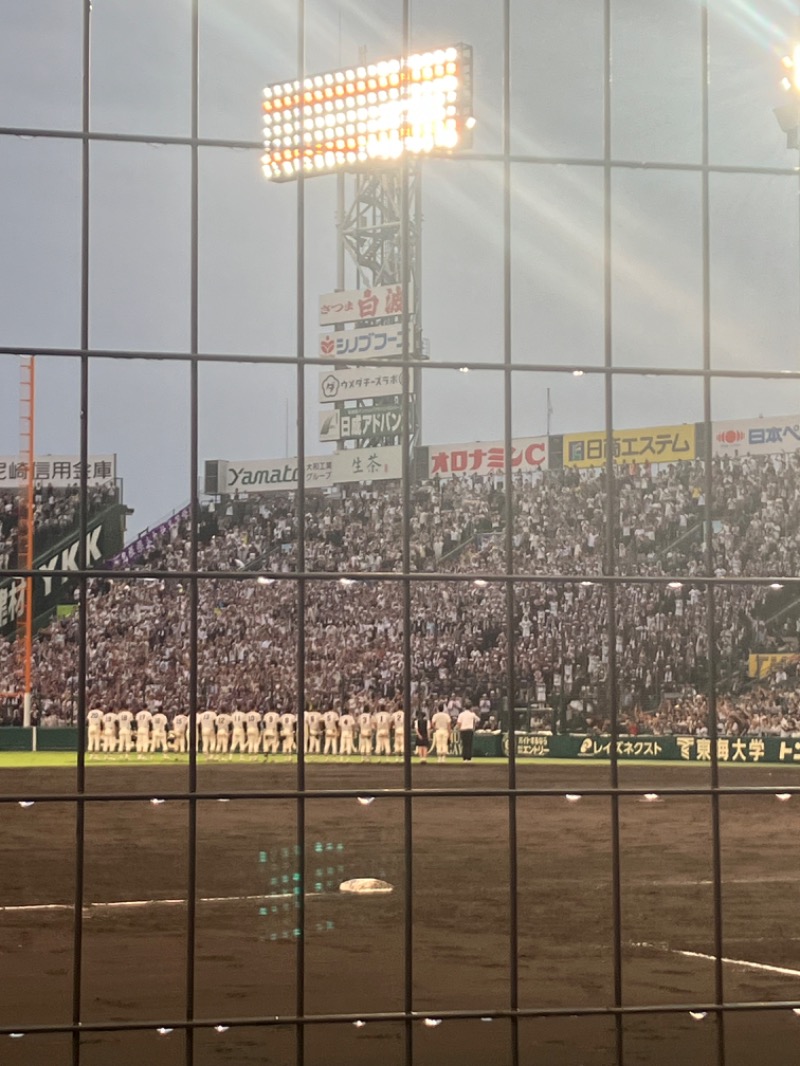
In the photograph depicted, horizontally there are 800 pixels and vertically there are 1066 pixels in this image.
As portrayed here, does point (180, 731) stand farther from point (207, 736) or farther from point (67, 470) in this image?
point (67, 470)

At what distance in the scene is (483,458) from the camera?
47.1 m

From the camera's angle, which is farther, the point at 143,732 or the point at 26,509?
the point at 26,509

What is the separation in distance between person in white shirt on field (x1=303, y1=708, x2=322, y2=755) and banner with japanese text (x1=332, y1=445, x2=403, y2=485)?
9573 millimetres

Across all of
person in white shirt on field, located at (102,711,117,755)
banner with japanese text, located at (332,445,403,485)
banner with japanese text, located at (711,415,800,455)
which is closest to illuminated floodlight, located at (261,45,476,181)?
person in white shirt on field, located at (102,711,117,755)

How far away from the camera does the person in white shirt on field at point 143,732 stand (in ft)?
114

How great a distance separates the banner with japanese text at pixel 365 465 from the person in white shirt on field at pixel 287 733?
812 centimetres

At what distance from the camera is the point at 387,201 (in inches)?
1544

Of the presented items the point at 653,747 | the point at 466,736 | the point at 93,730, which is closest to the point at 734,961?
the point at 653,747

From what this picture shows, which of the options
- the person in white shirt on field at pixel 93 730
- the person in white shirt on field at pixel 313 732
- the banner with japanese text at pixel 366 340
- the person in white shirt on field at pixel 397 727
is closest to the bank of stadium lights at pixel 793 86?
the person in white shirt on field at pixel 313 732

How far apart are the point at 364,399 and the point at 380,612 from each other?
6.53m

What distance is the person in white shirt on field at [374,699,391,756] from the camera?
35.5m

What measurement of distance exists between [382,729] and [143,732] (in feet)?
22.5

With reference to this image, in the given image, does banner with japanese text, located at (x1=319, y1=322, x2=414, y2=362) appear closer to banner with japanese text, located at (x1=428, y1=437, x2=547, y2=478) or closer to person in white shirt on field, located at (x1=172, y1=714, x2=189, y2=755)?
banner with japanese text, located at (x1=428, y1=437, x2=547, y2=478)

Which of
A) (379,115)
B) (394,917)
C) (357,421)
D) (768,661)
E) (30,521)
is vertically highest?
(357,421)
